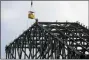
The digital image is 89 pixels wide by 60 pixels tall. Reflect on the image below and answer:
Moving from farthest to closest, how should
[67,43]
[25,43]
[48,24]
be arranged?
[25,43], [48,24], [67,43]

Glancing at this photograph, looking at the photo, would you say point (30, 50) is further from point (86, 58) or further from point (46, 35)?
point (86, 58)

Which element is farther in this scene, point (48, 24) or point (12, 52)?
point (12, 52)

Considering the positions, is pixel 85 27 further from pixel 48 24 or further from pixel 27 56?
pixel 27 56

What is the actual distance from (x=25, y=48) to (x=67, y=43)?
2856cm

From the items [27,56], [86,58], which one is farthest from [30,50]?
[86,58]

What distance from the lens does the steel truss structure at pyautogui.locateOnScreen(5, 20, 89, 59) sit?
530ft

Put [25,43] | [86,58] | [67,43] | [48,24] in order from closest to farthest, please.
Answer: [86,58]
[67,43]
[48,24]
[25,43]

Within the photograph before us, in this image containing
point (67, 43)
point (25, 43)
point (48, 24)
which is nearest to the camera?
point (67, 43)

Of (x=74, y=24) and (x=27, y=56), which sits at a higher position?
(x=74, y=24)

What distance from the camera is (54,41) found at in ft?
553

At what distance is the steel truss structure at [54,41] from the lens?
530ft

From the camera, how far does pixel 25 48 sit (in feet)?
627

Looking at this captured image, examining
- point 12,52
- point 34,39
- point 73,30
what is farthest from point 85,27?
point 12,52

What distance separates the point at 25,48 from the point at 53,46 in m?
21.0
